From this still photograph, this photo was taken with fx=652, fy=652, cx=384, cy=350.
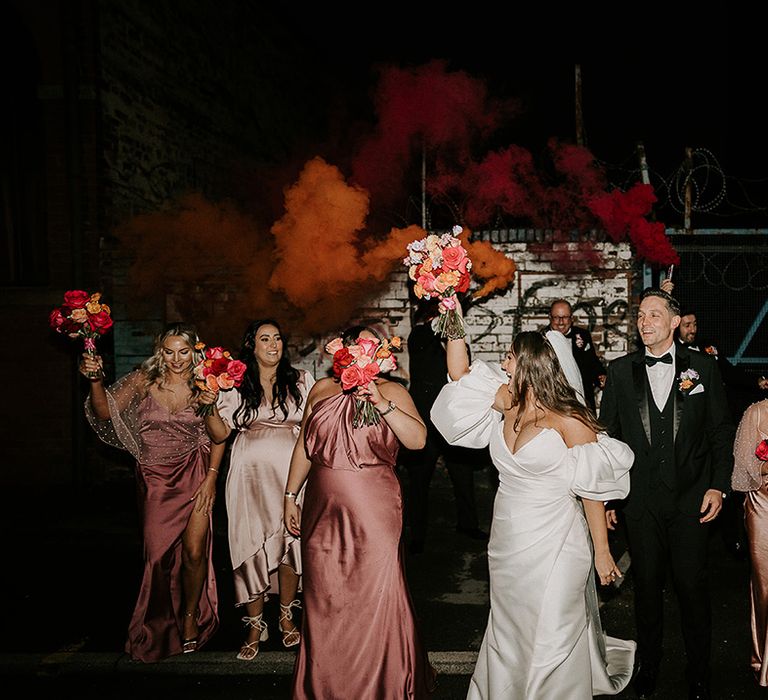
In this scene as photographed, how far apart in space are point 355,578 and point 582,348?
4.87 metres

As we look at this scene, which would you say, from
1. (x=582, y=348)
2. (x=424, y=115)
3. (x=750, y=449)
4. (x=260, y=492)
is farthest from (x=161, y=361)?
(x=424, y=115)

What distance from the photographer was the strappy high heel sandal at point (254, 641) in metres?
4.50

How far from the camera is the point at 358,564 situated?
3754 millimetres

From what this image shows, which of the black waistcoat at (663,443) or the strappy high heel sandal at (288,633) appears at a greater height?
the black waistcoat at (663,443)

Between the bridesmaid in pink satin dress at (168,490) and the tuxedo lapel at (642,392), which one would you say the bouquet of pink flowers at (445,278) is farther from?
the bridesmaid in pink satin dress at (168,490)

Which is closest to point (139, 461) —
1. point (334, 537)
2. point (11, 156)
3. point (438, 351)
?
point (334, 537)

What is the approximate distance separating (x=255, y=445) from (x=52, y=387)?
552 centimetres

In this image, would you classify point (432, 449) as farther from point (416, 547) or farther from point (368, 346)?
point (368, 346)

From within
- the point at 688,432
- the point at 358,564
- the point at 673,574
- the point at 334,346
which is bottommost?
the point at 673,574

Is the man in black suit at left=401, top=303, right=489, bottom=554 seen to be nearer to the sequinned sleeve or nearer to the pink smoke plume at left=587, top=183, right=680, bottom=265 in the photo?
Answer: the sequinned sleeve

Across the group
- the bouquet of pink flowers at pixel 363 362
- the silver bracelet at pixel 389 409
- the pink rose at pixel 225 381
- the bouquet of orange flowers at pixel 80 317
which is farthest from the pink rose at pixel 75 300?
the silver bracelet at pixel 389 409

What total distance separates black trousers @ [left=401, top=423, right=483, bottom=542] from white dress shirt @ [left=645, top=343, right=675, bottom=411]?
2.76 m

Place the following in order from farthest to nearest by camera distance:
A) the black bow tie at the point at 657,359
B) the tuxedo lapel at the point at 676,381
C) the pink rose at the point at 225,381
Answer: the pink rose at the point at 225,381, the black bow tie at the point at 657,359, the tuxedo lapel at the point at 676,381

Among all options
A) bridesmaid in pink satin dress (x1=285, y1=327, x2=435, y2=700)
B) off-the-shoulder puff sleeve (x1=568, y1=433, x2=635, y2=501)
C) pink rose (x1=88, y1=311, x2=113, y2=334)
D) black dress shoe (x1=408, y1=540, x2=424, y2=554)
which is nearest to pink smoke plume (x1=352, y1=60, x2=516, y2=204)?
black dress shoe (x1=408, y1=540, x2=424, y2=554)
